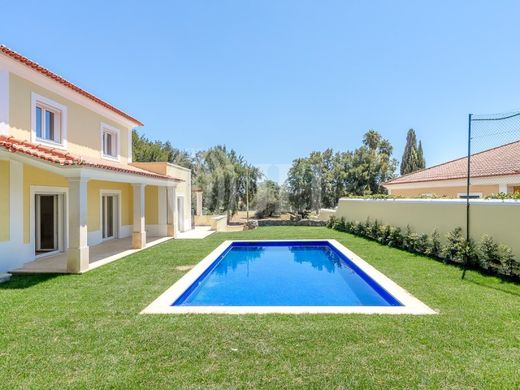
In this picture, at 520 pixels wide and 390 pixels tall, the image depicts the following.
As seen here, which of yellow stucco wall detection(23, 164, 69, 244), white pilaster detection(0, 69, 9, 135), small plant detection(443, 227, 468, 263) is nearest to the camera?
white pilaster detection(0, 69, 9, 135)

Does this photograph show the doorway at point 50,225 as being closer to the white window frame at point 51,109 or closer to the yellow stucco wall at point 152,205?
the white window frame at point 51,109

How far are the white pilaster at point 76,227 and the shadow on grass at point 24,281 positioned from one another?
25.1 inches

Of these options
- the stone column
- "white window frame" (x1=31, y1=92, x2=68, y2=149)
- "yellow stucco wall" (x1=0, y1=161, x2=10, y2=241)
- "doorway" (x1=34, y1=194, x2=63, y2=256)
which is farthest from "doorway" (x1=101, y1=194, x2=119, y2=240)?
"yellow stucco wall" (x1=0, y1=161, x2=10, y2=241)

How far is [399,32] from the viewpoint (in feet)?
57.8

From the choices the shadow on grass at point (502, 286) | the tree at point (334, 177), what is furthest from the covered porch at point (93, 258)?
the tree at point (334, 177)

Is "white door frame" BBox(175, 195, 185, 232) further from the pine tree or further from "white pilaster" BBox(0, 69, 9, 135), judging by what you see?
the pine tree

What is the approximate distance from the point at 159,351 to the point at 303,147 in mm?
45724

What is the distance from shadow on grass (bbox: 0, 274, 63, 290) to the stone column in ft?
32.8

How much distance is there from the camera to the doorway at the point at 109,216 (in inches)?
699

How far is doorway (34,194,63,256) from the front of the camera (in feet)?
43.2

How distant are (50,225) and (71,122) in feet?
15.8

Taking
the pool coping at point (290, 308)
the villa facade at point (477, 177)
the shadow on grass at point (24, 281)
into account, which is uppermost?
the villa facade at point (477, 177)

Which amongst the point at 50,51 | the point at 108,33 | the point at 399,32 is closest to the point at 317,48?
the point at 399,32

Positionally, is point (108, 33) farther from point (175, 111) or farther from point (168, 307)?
point (175, 111)
